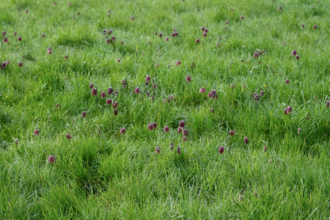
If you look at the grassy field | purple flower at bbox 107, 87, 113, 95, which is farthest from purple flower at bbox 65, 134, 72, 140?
purple flower at bbox 107, 87, 113, 95

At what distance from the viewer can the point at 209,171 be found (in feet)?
8.27

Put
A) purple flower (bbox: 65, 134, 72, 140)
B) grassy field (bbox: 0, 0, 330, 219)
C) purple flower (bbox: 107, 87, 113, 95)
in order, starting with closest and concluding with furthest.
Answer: grassy field (bbox: 0, 0, 330, 219) → purple flower (bbox: 65, 134, 72, 140) → purple flower (bbox: 107, 87, 113, 95)

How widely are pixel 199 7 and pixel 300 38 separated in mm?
2673

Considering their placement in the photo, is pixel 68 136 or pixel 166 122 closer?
pixel 68 136

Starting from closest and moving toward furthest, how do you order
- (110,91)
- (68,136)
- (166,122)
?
1. (68,136)
2. (166,122)
3. (110,91)

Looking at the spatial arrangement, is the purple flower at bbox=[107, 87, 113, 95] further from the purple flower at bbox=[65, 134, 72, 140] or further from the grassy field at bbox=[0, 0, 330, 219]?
the purple flower at bbox=[65, 134, 72, 140]

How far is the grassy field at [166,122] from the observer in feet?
7.54

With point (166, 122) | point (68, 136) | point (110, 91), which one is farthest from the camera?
point (110, 91)

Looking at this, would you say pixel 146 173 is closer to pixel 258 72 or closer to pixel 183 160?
pixel 183 160

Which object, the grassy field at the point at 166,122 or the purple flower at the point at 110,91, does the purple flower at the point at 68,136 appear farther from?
the purple flower at the point at 110,91

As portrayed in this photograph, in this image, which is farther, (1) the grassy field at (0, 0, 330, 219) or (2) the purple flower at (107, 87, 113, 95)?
(2) the purple flower at (107, 87, 113, 95)

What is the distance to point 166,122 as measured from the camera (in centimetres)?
318

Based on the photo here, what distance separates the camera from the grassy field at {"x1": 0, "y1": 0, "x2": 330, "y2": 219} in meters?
2.30

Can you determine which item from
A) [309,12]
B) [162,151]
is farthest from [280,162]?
[309,12]
